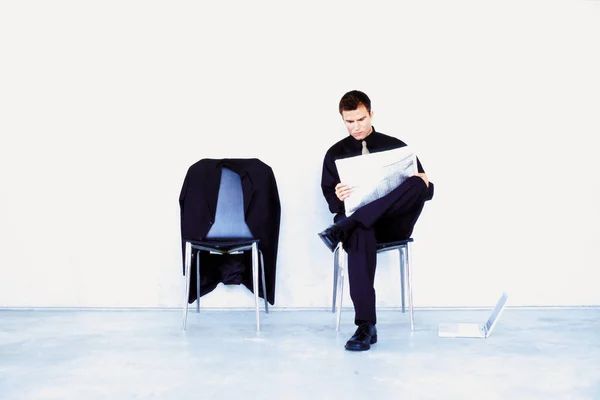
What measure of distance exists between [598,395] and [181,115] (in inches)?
101

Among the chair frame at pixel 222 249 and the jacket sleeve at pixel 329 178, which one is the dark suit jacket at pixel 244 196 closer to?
the chair frame at pixel 222 249

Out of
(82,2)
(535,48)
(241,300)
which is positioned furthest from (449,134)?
(82,2)

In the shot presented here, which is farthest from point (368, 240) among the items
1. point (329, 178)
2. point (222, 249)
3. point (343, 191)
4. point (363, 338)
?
point (222, 249)

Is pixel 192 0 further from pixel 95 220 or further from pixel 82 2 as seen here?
pixel 95 220

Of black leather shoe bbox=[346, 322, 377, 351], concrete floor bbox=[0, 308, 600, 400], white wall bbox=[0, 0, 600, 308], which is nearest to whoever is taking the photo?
concrete floor bbox=[0, 308, 600, 400]

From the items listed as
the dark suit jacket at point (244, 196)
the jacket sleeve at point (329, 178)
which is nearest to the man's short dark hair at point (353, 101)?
the jacket sleeve at point (329, 178)

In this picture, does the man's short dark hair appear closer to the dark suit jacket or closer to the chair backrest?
the dark suit jacket

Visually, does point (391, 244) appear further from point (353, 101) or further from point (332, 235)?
point (353, 101)

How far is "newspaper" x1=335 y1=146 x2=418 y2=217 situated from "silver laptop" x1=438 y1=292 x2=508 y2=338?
2.17ft

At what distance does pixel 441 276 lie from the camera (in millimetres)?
3555

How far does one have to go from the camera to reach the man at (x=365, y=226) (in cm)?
259

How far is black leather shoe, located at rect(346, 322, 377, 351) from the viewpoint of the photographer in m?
2.47

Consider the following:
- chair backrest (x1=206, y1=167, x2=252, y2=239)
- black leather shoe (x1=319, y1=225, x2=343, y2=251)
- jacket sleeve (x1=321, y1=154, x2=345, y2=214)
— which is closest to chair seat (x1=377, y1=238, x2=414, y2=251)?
black leather shoe (x1=319, y1=225, x2=343, y2=251)

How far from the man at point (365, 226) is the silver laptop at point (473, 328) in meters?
0.39
